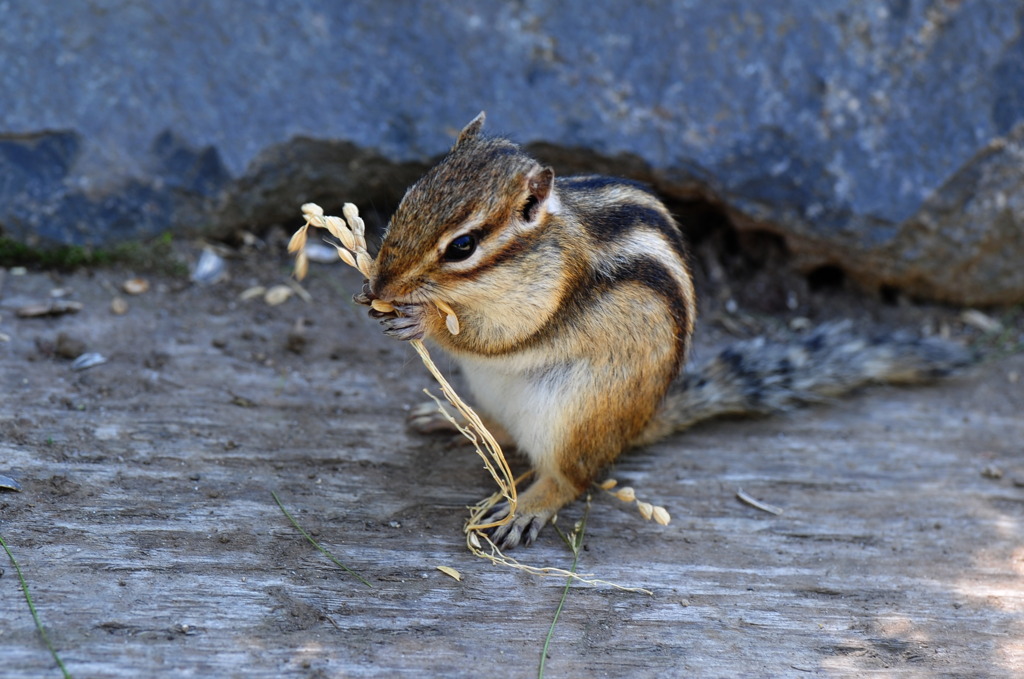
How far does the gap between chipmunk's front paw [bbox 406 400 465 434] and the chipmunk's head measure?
852 millimetres

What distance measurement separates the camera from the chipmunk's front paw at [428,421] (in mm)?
3561

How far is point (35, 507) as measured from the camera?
2.80 metres

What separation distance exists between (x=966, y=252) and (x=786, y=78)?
4.02ft

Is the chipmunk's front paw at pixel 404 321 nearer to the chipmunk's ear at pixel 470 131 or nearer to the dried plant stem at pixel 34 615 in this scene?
the chipmunk's ear at pixel 470 131

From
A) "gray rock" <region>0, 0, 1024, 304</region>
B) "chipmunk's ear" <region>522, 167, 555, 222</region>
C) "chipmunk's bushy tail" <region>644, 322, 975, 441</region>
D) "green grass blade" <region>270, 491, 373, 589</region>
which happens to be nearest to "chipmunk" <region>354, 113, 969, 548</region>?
"chipmunk's ear" <region>522, 167, 555, 222</region>

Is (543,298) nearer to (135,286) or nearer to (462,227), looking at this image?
(462,227)

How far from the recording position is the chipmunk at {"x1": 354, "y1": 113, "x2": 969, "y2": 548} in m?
2.74

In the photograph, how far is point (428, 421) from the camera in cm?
357

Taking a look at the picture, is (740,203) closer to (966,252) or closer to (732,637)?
Answer: (966,252)

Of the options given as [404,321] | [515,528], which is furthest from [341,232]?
[515,528]

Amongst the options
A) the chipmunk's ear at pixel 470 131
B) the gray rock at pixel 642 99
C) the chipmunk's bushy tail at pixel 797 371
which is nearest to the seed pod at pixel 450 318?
the chipmunk's ear at pixel 470 131

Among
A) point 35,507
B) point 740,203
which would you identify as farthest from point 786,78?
point 35,507

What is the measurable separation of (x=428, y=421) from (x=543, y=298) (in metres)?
0.85

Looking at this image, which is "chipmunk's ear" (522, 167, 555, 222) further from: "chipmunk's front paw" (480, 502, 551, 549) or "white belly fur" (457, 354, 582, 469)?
"chipmunk's front paw" (480, 502, 551, 549)
